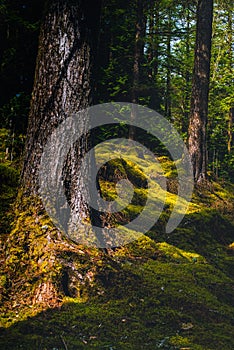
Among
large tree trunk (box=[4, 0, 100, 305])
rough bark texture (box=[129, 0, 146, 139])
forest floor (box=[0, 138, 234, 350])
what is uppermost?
rough bark texture (box=[129, 0, 146, 139])

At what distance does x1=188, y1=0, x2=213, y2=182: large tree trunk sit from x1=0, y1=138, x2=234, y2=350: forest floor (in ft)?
12.1

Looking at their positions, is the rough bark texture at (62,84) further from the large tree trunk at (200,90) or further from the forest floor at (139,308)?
the large tree trunk at (200,90)

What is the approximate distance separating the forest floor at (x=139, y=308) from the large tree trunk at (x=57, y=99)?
0.48 m

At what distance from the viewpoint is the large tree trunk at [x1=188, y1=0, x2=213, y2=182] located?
9.75 m

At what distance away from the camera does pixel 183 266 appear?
5867mm

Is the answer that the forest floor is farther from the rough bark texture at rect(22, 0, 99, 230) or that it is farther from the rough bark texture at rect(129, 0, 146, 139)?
the rough bark texture at rect(129, 0, 146, 139)

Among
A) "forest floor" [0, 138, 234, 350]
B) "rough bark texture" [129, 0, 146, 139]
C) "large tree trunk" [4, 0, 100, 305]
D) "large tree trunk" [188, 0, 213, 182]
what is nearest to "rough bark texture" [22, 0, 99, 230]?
"large tree trunk" [4, 0, 100, 305]

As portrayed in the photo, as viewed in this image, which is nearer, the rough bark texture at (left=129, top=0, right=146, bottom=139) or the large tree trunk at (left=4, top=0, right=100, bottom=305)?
the large tree trunk at (left=4, top=0, right=100, bottom=305)

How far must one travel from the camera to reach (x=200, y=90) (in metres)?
9.82

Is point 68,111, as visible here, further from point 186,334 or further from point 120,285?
point 186,334

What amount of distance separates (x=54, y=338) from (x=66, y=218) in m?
1.32

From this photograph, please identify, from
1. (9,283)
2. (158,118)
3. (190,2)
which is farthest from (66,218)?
(190,2)

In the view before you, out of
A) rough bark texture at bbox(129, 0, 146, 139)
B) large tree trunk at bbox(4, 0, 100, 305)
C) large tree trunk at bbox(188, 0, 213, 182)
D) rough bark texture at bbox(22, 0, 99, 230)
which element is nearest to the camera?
large tree trunk at bbox(4, 0, 100, 305)

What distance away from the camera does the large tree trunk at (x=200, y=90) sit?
32.0ft
